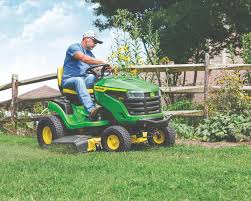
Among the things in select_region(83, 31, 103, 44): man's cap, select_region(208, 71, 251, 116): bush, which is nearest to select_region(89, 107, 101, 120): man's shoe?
select_region(83, 31, 103, 44): man's cap

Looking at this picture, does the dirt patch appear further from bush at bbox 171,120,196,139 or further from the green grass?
the green grass

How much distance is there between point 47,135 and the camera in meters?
9.91

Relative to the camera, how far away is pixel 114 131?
28.7 feet

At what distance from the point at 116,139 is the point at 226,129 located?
2528 millimetres

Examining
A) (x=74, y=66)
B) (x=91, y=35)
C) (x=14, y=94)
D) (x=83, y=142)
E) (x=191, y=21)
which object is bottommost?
(x=83, y=142)

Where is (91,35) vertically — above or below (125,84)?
above

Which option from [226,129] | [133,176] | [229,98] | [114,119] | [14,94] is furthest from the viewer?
[14,94]

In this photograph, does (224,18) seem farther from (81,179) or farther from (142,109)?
(81,179)

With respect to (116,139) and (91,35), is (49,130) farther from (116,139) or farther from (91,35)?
(91,35)

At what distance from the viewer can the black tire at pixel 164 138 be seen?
30.3ft

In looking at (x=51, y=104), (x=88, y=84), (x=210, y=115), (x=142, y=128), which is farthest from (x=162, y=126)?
(x=210, y=115)

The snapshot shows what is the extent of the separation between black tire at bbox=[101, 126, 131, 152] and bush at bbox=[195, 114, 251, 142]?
2.22 m

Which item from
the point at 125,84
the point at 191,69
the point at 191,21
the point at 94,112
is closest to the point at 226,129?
the point at 191,69

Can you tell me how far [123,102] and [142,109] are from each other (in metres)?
0.29
